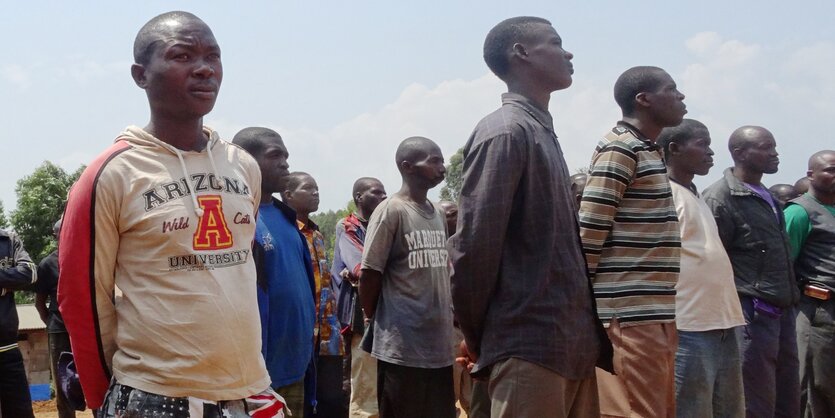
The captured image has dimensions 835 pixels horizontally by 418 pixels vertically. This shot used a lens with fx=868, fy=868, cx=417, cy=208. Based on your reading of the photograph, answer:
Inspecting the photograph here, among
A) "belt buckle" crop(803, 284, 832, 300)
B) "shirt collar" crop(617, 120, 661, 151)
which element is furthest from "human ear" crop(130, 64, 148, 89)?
"belt buckle" crop(803, 284, 832, 300)

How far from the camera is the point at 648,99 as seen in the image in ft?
15.2

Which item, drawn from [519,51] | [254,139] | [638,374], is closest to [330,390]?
[254,139]

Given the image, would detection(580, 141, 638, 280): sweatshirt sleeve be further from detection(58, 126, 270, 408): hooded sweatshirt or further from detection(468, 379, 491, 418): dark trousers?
detection(468, 379, 491, 418): dark trousers

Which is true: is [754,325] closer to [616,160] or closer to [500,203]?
[616,160]

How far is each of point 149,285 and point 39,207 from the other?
20.5m

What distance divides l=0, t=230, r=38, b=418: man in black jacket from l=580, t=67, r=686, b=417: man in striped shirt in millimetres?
5438

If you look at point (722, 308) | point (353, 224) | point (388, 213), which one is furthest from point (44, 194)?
point (722, 308)

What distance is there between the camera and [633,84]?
4699 mm

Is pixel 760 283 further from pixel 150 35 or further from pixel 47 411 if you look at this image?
pixel 47 411

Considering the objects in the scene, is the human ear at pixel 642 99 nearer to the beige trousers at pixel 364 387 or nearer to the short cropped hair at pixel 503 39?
the short cropped hair at pixel 503 39

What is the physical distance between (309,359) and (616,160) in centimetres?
193

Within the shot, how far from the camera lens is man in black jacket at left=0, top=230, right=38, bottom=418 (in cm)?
740

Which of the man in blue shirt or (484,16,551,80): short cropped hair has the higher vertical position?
(484,16,551,80): short cropped hair

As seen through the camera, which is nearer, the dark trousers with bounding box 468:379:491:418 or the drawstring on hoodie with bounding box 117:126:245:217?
the drawstring on hoodie with bounding box 117:126:245:217
